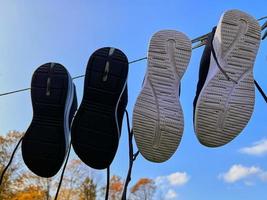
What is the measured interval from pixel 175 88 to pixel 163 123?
0.49 feet

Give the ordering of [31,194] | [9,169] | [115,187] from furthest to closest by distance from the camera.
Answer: [115,187], [31,194], [9,169]

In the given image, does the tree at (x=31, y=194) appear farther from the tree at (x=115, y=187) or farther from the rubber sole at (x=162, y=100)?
the rubber sole at (x=162, y=100)

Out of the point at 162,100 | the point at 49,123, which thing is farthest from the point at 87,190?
the point at 162,100

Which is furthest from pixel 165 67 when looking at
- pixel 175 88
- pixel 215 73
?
pixel 215 73

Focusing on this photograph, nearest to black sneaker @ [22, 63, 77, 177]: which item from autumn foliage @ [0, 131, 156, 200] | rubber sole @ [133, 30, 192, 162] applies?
rubber sole @ [133, 30, 192, 162]

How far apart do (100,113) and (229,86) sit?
477mm

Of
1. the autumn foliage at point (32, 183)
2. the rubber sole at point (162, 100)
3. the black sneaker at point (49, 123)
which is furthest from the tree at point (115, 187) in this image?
the rubber sole at point (162, 100)

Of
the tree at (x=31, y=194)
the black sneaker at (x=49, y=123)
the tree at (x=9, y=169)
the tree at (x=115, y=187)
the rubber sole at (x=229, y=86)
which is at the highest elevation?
the rubber sole at (x=229, y=86)

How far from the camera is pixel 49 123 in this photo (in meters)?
1.55

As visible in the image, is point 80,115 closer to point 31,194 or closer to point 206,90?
point 206,90

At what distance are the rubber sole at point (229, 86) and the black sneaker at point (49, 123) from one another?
1.78ft

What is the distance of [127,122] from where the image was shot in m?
1.60

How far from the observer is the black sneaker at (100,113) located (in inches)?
57.6

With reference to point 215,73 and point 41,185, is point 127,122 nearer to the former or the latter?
point 215,73
